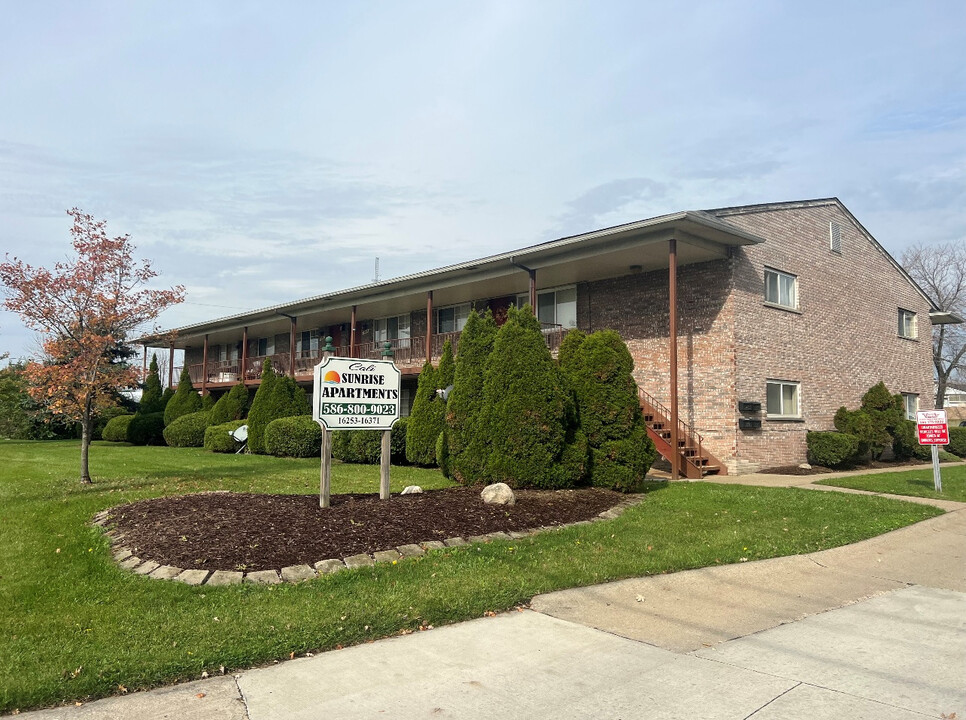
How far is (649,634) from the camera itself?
16.9ft

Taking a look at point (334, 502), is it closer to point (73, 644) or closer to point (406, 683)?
point (73, 644)

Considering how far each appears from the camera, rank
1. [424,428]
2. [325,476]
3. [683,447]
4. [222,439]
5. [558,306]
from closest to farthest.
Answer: [325,476]
[424,428]
[683,447]
[558,306]
[222,439]

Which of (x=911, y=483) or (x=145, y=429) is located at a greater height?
(x=145, y=429)

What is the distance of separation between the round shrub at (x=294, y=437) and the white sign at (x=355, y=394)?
10262 mm

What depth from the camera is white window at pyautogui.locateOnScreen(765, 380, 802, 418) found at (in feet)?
59.1

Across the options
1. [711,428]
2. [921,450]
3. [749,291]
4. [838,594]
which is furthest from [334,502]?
[921,450]

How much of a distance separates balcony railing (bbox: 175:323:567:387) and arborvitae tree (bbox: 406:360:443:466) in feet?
10.5

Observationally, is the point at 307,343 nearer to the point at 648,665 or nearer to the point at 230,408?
the point at 230,408

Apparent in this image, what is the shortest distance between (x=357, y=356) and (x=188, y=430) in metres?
6.41

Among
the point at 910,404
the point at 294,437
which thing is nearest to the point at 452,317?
the point at 294,437

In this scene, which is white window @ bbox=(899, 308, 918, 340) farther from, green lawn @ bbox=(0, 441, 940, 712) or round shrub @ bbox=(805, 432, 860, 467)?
green lawn @ bbox=(0, 441, 940, 712)

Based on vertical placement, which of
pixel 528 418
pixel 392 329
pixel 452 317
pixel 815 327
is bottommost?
pixel 528 418

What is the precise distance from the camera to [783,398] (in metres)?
18.4

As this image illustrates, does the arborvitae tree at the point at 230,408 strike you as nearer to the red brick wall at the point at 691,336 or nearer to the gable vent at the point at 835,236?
the red brick wall at the point at 691,336
